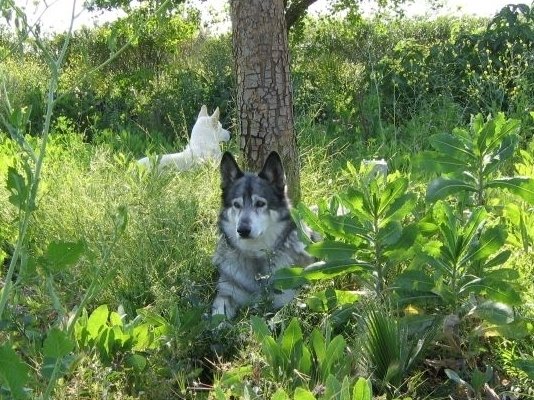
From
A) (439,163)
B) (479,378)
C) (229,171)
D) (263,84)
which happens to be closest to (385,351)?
(479,378)

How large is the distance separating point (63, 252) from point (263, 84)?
3.43 meters

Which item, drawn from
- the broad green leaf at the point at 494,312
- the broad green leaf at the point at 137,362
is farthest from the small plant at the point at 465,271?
the broad green leaf at the point at 137,362

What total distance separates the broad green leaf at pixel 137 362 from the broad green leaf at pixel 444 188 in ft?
4.50

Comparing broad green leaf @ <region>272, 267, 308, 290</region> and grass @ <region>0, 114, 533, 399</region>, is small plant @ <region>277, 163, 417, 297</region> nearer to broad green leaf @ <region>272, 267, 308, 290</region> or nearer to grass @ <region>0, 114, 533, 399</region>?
broad green leaf @ <region>272, 267, 308, 290</region>

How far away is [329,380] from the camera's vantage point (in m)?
2.12

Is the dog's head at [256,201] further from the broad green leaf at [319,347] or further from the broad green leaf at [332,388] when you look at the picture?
the broad green leaf at [332,388]

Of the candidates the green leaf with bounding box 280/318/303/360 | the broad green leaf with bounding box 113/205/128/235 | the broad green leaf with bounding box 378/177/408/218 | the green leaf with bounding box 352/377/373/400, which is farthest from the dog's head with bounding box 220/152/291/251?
the broad green leaf with bounding box 113/205/128/235

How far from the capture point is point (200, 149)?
6.26 metres

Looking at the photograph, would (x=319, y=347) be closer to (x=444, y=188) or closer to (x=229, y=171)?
(x=444, y=188)

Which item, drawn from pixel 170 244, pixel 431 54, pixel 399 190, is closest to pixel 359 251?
pixel 399 190

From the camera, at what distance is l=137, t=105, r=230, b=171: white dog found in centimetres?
591

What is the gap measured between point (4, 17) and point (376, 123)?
19.3ft

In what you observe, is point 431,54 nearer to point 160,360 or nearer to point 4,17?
point 160,360

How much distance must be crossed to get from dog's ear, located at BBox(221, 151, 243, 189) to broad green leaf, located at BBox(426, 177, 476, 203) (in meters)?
1.47
